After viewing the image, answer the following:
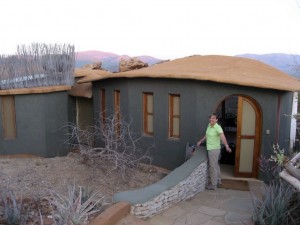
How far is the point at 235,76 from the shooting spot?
336 inches

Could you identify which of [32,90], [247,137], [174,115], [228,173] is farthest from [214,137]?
[32,90]

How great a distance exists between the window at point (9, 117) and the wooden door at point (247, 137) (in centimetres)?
788

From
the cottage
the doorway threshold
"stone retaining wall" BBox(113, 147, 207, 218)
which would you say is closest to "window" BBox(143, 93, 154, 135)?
the cottage

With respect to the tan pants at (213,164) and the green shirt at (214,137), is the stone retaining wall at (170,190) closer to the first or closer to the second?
the tan pants at (213,164)

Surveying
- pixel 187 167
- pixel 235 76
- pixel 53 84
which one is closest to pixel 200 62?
pixel 235 76

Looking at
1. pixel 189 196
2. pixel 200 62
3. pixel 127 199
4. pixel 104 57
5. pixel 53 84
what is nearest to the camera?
pixel 127 199

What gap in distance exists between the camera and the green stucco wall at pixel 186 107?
829 cm

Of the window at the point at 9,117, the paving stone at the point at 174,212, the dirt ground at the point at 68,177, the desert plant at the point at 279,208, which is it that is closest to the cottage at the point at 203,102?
the dirt ground at the point at 68,177

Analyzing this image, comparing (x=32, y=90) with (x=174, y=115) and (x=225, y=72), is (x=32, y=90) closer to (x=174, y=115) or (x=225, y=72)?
(x=174, y=115)

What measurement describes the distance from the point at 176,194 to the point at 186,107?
127 inches

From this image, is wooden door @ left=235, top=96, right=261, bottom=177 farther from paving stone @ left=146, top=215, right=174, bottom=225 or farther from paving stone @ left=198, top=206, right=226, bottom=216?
paving stone @ left=146, top=215, right=174, bottom=225

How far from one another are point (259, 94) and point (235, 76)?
2.50 feet

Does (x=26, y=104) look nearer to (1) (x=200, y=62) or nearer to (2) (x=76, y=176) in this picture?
(2) (x=76, y=176)

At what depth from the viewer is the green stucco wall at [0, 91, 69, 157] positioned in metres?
11.9
